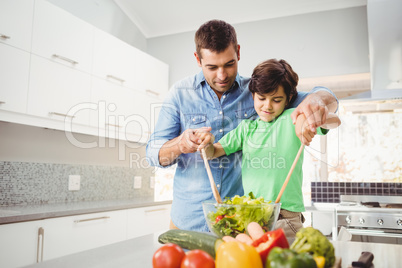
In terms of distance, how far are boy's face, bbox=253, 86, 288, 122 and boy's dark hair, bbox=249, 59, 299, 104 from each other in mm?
19

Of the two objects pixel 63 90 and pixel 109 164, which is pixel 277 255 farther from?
pixel 109 164

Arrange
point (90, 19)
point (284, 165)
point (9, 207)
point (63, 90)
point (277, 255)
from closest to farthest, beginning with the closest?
point (277, 255), point (284, 165), point (9, 207), point (63, 90), point (90, 19)

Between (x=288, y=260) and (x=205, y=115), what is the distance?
3.48 ft

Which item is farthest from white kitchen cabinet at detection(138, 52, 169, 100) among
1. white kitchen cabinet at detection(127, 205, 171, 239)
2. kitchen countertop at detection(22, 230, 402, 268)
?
kitchen countertop at detection(22, 230, 402, 268)

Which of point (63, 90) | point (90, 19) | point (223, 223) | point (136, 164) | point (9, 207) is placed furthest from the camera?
point (136, 164)

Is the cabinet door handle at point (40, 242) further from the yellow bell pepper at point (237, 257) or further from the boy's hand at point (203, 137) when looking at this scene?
the yellow bell pepper at point (237, 257)

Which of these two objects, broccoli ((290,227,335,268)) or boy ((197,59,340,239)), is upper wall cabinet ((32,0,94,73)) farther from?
broccoli ((290,227,335,268))

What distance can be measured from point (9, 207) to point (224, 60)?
166 centimetres

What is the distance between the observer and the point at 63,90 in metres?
2.36

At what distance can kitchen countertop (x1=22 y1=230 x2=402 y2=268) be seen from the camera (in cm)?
83

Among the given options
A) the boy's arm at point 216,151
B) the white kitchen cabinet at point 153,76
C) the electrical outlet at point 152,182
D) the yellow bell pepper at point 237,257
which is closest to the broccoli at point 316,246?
the yellow bell pepper at point 237,257

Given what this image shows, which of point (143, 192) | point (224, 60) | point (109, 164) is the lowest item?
point (143, 192)

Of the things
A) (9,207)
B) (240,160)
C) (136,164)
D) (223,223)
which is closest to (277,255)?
(223,223)

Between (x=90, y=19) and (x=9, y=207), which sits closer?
(x=9, y=207)
